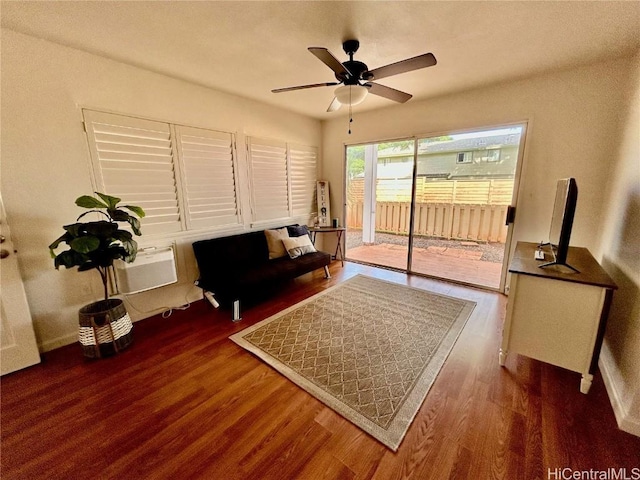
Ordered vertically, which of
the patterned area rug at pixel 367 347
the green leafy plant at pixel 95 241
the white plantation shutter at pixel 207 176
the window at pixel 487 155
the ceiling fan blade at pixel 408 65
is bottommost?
the patterned area rug at pixel 367 347

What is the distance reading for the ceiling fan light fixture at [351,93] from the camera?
1987 mm

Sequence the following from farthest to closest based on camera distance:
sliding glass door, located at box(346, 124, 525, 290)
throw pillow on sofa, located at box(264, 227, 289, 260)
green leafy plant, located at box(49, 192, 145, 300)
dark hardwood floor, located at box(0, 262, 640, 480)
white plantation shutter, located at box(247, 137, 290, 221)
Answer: sliding glass door, located at box(346, 124, 525, 290) → white plantation shutter, located at box(247, 137, 290, 221) → throw pillow on sofa, located at box(264, 227, 289, 260) → green leafy plant, located at box(49, 192, 145, 300) → dark hardwood floor, located at box(0, 262, 640, 480)

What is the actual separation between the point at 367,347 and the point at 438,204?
14.2 feet

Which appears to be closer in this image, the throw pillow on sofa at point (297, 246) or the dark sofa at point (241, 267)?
the dark sofa at point (241, 267)

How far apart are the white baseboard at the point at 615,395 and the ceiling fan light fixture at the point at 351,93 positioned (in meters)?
2.61

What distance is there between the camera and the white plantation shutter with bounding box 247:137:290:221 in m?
3.56

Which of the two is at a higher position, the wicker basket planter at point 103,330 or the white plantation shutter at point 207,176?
the white plantation shutter at point 207,176

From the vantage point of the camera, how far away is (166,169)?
2727 mm

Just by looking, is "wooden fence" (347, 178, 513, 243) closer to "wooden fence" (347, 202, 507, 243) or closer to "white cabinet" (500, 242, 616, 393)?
"wooden fence" (347, 202, 507, 243)

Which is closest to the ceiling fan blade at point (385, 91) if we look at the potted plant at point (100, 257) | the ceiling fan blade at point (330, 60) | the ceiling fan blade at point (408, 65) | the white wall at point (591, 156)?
the ceiling fan blade at point (408, 65)

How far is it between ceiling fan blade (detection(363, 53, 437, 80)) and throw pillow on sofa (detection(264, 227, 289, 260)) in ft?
7.27

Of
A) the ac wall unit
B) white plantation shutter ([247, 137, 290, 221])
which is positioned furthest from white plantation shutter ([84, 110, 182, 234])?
white plantation shutter ([247, 137, 290, 221])

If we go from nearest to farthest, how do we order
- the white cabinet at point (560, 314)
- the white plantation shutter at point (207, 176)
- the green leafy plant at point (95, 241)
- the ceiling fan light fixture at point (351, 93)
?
the white cabinet at point (560, 314) < the green leafy plant at point (95, 241) < the ceiling fan light fixture at point (351, 93) < the white plantation shutter at point (207, 176)

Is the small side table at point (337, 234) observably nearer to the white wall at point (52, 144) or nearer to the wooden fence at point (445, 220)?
the wooden fence at point (445, 220)
